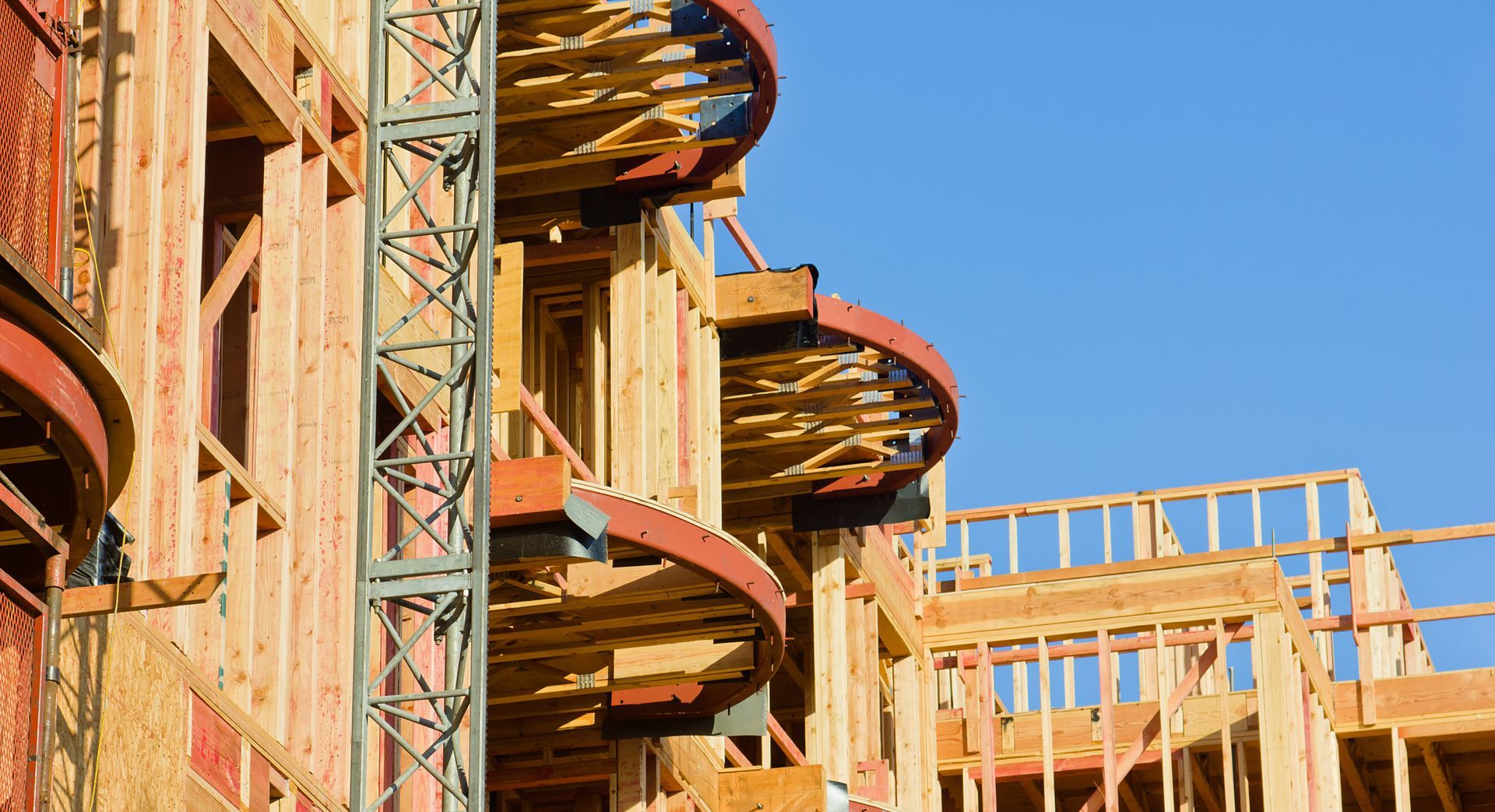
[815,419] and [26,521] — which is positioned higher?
[815,419]

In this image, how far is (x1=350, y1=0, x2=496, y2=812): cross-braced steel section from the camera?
17844 mm

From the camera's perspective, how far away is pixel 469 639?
18.5 meters

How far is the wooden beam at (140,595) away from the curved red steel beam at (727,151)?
10691 millimetres

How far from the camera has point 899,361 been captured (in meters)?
27.4

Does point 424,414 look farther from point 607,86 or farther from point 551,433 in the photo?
point 607,86

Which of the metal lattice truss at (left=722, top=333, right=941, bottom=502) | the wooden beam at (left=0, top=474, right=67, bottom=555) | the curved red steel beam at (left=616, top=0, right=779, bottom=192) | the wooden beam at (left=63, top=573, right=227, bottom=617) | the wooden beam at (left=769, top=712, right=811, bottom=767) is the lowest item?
the wooden beam at (left=63, top=573, right=227, bottom=617)

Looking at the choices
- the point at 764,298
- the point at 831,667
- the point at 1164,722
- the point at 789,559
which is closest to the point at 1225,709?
the point at 1164,722

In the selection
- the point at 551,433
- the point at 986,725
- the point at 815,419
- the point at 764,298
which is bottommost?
the point at 986,725

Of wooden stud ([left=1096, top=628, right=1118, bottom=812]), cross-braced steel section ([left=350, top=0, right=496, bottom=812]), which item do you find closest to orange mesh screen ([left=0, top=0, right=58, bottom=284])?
cross-braced steel section ([left=350, top=0, right=496, bottom=812])

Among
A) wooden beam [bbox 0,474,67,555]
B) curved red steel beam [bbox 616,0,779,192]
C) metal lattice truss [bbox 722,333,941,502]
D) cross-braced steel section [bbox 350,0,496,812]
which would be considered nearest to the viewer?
wooden beam [bbox 0,474,67,555]

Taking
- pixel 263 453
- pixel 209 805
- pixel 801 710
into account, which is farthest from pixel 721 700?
pixel 801 710

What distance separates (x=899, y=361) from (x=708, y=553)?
7408 millimetres

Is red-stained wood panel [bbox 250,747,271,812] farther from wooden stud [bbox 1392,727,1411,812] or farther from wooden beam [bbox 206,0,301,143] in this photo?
wooden stud [bbox 1392,727,1411,812]

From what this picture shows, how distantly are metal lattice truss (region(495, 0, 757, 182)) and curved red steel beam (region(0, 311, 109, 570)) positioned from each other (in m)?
9.82
